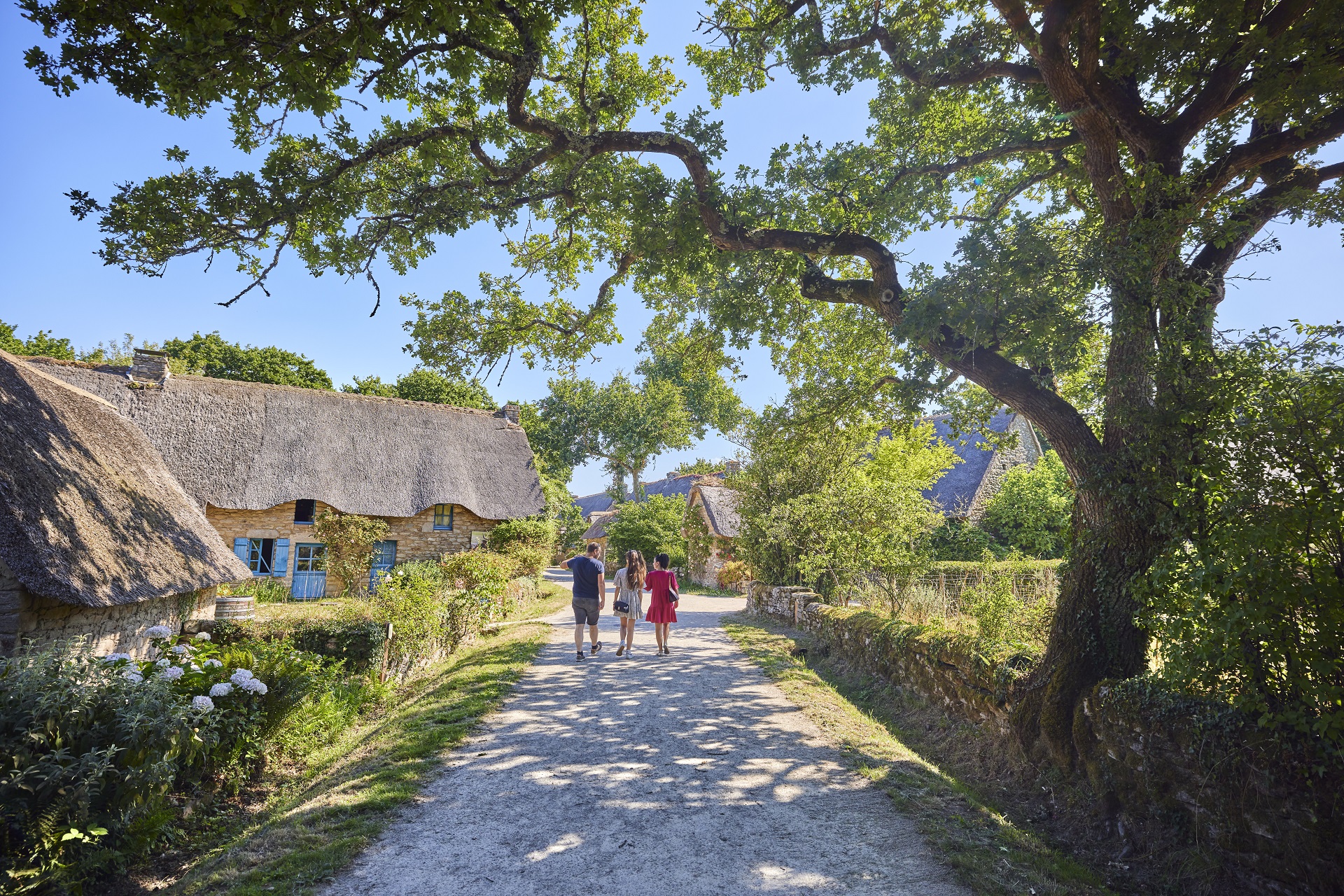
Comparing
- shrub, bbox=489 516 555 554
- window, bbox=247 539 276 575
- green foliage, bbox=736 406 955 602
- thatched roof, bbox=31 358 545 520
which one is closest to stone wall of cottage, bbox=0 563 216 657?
green foliage, bbox=736 406 955 602

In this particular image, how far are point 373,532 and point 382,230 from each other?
14.3m

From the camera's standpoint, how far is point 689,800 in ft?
15.7

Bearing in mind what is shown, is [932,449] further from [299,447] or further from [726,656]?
[299,447]

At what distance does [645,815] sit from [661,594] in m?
6.29

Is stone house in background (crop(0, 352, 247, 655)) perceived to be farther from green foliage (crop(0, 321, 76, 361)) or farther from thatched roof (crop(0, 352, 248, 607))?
green foliage (crop(0, 321, 76, 361))

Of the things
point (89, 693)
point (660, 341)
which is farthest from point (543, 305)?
point (89, 693)

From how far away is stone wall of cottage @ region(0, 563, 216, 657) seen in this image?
6168 mm

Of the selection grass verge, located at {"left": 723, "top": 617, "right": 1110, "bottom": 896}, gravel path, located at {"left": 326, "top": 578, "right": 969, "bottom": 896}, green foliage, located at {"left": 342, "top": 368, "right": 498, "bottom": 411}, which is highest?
green foliage, located at {"left": 342, "top": 368, "right": 498, "bottom": 411}

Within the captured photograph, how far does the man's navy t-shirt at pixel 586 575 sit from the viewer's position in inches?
377

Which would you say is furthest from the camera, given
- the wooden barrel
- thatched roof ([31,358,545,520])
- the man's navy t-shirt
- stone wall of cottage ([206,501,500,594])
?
Answer: stone wall of cottage ([206,501,500,594])

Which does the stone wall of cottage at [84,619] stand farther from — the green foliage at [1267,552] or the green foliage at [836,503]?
the green foliage at [836,503]

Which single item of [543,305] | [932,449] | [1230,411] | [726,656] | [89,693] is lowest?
[726,656]

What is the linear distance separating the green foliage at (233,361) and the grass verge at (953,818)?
34.4 meters

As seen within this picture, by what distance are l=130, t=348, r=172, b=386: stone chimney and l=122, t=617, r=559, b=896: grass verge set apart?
1772cm
